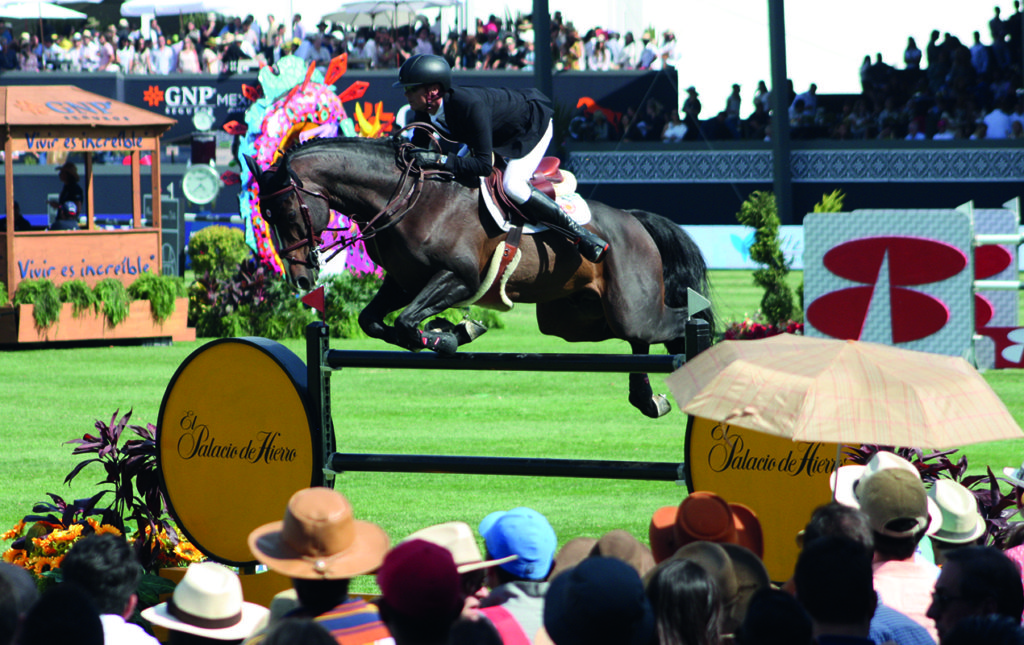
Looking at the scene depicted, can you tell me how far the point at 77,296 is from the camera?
17.9 m

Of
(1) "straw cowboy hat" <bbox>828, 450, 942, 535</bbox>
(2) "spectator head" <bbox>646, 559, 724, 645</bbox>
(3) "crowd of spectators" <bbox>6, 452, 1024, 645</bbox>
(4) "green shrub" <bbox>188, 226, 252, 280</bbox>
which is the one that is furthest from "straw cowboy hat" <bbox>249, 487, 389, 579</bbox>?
(4) "green shrub" <bbox>188, 226, 252, 280</bbox>

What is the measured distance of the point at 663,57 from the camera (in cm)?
3256

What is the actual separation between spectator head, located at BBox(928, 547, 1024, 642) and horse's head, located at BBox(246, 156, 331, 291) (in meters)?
3.92

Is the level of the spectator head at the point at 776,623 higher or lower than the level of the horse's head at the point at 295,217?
lower

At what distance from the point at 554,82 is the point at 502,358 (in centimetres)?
2618

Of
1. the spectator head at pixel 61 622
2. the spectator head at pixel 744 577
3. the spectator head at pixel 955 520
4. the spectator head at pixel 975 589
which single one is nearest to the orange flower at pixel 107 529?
the spectator head at pixel 61 622

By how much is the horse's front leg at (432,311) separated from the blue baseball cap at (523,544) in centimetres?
260

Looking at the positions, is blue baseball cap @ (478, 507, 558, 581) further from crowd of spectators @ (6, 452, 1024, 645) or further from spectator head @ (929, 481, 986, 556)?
spectator head @ (929, 481, 986, 556)

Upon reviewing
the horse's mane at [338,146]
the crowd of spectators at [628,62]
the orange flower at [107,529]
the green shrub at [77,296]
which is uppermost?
the crowd of spectators at [628,62]

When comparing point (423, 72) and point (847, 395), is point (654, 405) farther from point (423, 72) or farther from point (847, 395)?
point (847, 395)

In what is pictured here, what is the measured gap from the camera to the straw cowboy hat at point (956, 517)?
4625mm

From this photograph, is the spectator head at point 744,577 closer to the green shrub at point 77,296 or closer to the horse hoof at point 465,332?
the horse hoof at point 465,332

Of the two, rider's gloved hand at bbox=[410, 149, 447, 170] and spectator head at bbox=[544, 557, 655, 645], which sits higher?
rider's gloved hand at bbox=[410, 149, 447, 170]

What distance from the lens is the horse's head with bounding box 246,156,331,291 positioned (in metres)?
6.62
